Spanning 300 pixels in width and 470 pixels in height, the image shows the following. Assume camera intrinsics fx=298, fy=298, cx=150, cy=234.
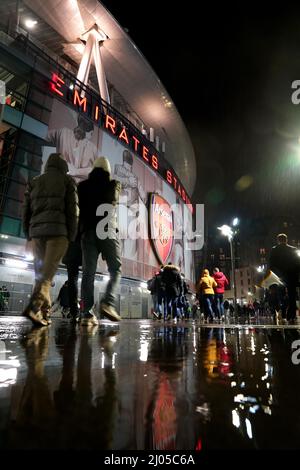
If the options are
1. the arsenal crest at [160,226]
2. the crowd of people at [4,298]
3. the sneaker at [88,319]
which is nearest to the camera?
the sneaker at [88,319]

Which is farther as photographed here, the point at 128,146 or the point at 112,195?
the point at 128,146

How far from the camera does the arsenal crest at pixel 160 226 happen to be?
27.5 metres

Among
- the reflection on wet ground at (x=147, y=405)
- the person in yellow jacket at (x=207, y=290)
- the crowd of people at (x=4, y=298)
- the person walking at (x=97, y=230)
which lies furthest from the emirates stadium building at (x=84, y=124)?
the reflection on wet ground at (x=147, y=405)

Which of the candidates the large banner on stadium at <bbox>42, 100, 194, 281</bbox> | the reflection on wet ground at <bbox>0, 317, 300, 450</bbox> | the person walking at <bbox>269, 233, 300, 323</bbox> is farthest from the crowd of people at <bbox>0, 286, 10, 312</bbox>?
the reflection on wet ground at <bbox>0, 317, 300, 450</bbox>

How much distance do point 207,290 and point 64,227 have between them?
7816mm

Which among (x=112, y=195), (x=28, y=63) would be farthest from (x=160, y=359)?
(x=28, y=63)

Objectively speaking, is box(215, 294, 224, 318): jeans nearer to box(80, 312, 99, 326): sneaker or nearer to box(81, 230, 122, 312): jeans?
box(80, 312, 99, 326): sneaker

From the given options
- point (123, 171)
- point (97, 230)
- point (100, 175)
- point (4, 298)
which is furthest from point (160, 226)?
point (97, 230)

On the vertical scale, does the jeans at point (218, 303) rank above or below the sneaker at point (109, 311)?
above

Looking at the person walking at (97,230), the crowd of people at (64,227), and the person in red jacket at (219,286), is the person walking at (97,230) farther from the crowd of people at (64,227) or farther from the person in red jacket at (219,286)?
the person in red jacket at (219,286)

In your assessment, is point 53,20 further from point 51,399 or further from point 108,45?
point 51,399

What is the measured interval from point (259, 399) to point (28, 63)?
2216 centimetres

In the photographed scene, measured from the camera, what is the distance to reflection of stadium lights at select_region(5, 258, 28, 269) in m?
16.8

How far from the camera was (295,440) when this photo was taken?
0.51m
